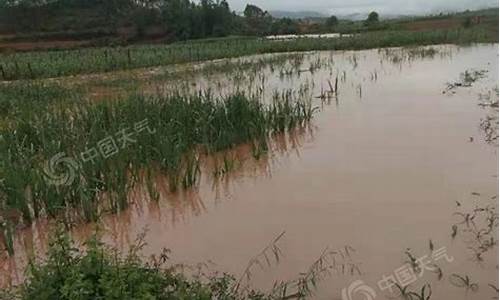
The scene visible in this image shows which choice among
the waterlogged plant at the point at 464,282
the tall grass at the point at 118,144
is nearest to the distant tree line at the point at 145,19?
the tall grass at the point at 118,144

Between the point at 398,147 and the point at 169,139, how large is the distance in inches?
111

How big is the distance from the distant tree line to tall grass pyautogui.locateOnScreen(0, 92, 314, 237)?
43.1 metres

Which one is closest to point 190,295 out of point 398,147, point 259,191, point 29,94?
point 259,191

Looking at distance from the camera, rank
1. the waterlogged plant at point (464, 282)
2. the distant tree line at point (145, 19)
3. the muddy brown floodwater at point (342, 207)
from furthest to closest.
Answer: the distant tree line at point (145, 19)
the muddy brown floodwater at point (342, 207)
the waterlogged plant at point (464, 282)

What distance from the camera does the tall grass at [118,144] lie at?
4672 mm

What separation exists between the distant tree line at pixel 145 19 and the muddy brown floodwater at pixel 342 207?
43425 mm

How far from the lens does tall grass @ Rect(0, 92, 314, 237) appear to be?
467 cm

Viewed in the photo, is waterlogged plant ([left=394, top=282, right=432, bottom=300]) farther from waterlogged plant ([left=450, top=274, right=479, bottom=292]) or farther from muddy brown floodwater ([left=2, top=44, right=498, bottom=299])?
waterlogged plant ([left=450, top=274, right=479, bottom=292])

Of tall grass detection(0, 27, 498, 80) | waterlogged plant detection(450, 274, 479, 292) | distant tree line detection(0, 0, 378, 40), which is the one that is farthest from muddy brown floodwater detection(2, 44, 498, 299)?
distant tree line detection(0, 0, 378, 40)

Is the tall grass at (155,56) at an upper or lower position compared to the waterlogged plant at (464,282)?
upper

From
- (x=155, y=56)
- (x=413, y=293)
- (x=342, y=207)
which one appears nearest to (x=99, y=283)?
(x=413, y=293)

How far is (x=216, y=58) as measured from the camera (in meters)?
22.4

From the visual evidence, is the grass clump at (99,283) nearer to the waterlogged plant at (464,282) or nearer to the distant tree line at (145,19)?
the waterlogged plant at (464,282)

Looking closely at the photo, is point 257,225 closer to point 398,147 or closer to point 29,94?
point 398,147
